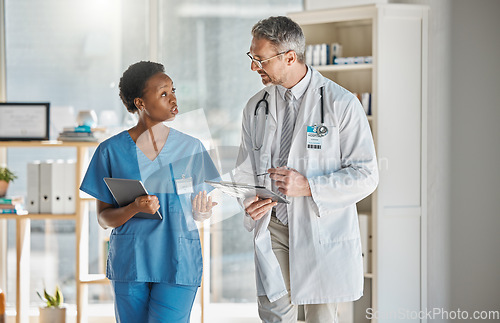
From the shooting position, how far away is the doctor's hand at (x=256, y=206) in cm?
179

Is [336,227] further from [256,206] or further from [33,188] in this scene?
[33,188]

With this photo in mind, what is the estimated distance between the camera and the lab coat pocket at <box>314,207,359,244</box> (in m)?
1.87

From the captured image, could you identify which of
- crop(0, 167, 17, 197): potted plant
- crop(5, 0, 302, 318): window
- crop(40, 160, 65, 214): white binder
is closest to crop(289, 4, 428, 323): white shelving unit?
crop(5, 0, 302, 318): window

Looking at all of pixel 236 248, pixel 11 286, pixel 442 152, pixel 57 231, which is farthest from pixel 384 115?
pixel 11 286

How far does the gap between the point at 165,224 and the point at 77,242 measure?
1731mm

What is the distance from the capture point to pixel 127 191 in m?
1.73

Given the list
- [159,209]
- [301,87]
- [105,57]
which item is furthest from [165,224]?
[105,57]

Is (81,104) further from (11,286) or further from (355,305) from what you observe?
(355,305)

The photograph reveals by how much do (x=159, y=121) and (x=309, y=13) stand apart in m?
1.95

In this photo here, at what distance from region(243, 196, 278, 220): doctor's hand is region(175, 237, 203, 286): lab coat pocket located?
0.63ft

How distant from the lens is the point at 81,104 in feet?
13.0

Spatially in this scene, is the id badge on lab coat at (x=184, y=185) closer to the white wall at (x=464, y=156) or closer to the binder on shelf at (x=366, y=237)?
the binder on shelf at (x=366, y=237)

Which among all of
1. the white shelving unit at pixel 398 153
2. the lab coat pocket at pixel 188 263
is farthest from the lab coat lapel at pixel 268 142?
the white shelving unit at pixel 398 153

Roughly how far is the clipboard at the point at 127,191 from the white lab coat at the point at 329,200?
33cm
